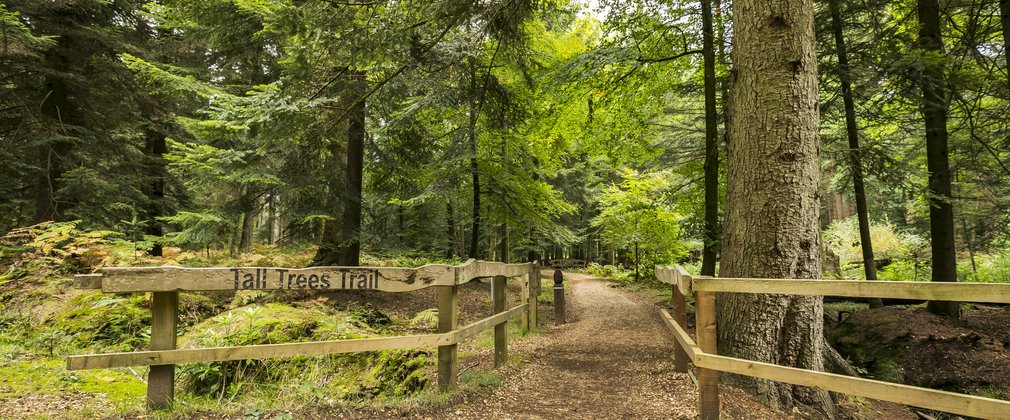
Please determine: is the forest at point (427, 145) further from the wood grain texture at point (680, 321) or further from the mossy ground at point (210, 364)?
the wood grain texture at point (680, 321)

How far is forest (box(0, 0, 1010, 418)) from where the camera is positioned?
4379 mm

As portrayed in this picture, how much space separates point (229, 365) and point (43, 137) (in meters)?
10.1

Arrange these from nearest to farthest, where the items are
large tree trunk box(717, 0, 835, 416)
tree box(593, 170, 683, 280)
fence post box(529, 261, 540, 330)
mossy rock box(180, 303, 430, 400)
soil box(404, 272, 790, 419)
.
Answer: soil box(404, 272, 790, 419) → large tree trunk box(717, 0, 835, 416) → mossy rock box(180, 303, 430, 400) → fence post box(529, 261, 540, 330) → tree box(593, 170, 683, 280)

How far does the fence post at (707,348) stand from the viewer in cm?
349

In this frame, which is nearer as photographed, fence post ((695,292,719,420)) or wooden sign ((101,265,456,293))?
wooden sign ((101,265,456,293))

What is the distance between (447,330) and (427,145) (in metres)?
8.35

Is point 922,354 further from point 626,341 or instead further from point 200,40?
point 200,40

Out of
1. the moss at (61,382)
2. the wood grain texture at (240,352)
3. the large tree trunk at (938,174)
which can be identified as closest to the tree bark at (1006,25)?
the large tree trunk at (938,174)

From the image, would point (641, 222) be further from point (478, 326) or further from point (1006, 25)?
point (478, 326)

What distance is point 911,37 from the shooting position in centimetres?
867

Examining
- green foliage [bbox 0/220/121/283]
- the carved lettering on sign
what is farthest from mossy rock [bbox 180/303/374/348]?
green foliage [bbox 0/220/121/283]

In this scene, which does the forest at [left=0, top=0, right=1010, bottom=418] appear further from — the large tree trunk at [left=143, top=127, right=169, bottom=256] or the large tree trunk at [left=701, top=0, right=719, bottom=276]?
the large tree trunk at [left=143, top=127, right=169, bottom=256]

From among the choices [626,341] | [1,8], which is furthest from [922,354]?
[1,8]

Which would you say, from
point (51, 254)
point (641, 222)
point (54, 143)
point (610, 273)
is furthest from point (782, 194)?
point (610, 273)
